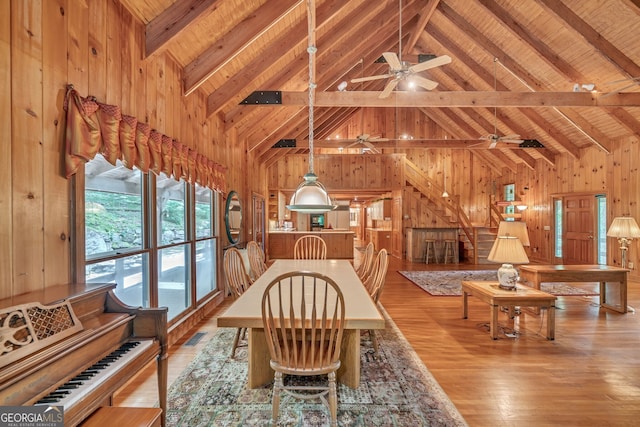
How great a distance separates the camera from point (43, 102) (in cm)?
174

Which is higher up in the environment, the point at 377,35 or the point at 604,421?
the point at 377,35

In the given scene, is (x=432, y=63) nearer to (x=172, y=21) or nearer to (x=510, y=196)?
(x=172, y=21)

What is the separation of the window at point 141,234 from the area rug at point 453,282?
12.9 ft

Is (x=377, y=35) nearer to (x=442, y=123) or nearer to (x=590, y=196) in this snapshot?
(x=442, y=123)

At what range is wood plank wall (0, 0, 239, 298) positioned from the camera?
1.55m

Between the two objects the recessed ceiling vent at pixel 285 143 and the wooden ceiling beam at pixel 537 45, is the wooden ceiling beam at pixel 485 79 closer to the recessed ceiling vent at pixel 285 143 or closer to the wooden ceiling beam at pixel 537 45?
the wooden ceiling beam at pixel 537 45

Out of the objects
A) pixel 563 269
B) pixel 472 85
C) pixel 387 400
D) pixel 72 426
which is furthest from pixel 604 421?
pixel 472 85

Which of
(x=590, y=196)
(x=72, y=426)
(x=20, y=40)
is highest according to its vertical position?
(x=20, y=40)

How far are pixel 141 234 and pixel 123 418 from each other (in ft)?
6.10

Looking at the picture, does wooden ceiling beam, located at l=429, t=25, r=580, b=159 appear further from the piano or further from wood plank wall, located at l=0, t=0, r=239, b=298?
the piano

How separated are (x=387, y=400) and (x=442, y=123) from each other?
9958 millimetres

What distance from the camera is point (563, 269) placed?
13.9 ft

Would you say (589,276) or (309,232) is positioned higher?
(309,232)

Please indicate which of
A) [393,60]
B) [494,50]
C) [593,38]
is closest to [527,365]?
[393,60]
